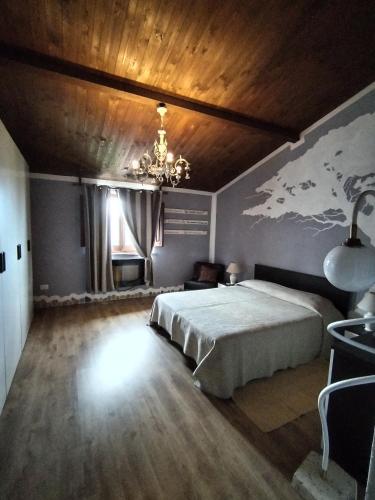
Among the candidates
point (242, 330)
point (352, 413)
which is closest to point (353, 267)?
point (352, 413)

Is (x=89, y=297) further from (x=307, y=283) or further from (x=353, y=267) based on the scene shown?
(x=353, y=267)

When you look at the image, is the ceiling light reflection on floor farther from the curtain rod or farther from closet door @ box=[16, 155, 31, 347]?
the curtain rod

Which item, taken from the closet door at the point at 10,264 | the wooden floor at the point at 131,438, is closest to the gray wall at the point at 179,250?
the wooden floor at the point at 131,438

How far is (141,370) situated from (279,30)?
11.2ft

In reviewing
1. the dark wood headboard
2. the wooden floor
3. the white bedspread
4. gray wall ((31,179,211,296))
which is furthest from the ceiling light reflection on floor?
the dark wood headboard

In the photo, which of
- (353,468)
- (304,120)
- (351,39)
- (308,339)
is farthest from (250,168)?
(353,468)

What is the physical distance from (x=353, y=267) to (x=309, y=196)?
8.80 feet

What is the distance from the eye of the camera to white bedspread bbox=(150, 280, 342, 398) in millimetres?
2141

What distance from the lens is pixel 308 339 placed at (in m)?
2.63

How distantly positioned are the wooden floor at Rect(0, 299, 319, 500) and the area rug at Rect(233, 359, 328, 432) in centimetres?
9

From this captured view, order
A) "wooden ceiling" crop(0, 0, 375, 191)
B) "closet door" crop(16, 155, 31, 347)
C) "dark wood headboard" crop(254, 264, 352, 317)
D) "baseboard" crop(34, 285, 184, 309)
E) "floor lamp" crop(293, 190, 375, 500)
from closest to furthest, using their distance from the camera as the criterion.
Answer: "floor lamp" crop(293, 190, 375, 500) → "wooden ceiling" crop(0, 0, 375, 191) → "closet door" crop(16, 155, 31, 347) → "dark wood headboard" crop(254, 264, 352, 317) → "baseboard" crop(34, 285, 184, 309)

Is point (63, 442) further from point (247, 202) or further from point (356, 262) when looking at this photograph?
point (247, 202)

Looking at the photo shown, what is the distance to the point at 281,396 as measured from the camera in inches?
85.3

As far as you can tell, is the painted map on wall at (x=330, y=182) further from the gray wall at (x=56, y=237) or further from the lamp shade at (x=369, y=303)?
the gray wall at (x=56, y=237)
